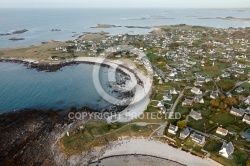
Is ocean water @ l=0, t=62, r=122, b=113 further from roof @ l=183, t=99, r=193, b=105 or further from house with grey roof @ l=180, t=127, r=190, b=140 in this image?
house with grey roof @ l=180, t=127, r=190, b=140

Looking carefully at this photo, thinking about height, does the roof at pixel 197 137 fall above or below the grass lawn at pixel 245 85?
below

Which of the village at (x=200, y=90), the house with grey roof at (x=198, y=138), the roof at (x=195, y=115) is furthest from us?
the roof at (x=195, y=115)

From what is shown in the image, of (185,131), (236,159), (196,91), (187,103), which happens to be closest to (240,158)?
(236,159)

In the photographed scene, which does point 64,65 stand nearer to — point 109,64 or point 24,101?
point 109,64

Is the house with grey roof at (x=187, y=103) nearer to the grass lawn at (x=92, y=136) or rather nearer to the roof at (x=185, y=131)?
the roof at (x=185, y=131)

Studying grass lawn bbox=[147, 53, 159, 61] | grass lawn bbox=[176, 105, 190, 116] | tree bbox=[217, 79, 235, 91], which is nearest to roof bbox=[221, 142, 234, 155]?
grass lawn bbox=[176, 105, 190, 116]

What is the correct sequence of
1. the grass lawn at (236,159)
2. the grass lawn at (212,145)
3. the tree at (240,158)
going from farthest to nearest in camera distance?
1. the grass lawn at (212,145)
2. the tree at (240,158)
3. the grass lawn at (236,159)

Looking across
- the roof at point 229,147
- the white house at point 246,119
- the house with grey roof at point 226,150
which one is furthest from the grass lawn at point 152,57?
the house with grey roof at point 226,150

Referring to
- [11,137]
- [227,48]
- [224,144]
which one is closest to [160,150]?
[224,144]
